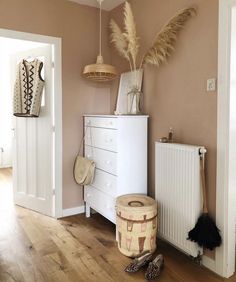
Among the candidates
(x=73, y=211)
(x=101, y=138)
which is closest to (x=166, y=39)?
(x=101, y=138)

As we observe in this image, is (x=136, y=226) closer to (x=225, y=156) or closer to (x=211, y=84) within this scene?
(x=225, y=156)

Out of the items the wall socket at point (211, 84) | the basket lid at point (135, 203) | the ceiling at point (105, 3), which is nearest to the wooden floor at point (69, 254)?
the basket lid at point (135, 203)

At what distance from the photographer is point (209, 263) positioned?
2010 mm

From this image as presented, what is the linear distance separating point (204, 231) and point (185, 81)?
1.21 meters

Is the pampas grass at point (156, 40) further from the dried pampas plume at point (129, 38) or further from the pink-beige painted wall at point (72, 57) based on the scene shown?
the pink-beige painted wall at point (72, 57)

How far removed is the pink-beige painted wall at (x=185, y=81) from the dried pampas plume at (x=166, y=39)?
5 centimetres

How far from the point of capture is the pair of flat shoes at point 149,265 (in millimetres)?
1870

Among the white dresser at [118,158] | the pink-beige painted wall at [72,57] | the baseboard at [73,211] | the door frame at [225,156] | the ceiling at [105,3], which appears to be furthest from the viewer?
the baseboard at [73,211]

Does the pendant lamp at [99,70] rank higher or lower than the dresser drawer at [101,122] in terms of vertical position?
higher

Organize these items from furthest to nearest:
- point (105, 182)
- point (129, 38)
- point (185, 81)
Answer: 1. point (105, 182)
2. point (129, 38)
3. point (185, 81)

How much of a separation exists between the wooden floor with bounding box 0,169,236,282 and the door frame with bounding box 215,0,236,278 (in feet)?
0.57

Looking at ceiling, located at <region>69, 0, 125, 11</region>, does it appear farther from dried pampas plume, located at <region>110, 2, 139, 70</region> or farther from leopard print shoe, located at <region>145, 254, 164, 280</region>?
leopard print shoe, located at <region>145, 254, 164, 280</region>

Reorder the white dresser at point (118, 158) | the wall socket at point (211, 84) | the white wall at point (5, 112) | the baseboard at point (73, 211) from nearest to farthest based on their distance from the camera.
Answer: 1. the wall socket at point (211, 84)
2. the white dresser at point (118, 158)
3. the baseboard at point (73, 211)
4. the white wall at point (5, 112)

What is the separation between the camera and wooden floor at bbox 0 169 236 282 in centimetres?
191
